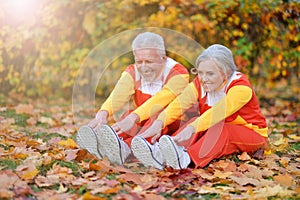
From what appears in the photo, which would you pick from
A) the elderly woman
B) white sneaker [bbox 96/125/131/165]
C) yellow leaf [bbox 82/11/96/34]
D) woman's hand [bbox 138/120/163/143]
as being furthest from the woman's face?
yellow leaf [bbox 82/11/96/34]

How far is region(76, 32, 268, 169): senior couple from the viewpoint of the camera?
2986 millimetres

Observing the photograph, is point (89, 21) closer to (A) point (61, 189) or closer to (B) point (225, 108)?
(B) point (225, 108)

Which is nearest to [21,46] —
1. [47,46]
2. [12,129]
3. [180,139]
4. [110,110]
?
[47,46]

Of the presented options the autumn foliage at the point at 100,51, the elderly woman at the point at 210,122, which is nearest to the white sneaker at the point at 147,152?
the elderly woman at the point at 210,122

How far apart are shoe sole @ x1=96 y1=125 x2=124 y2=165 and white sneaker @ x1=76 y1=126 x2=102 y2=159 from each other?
0.16ft

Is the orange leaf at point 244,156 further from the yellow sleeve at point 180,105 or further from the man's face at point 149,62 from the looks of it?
the man's face at point 149,62

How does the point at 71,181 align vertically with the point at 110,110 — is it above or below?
below

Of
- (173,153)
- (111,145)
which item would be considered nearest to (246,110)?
(173,153)

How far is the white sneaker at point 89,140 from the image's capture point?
310 cm

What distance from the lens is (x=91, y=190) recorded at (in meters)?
2.49

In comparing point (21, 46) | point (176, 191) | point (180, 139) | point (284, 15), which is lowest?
point (176, 191)

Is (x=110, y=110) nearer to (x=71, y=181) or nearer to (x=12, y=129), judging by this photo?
(x=71, y=181)

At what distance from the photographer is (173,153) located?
9.45 feet

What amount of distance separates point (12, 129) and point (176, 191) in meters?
2.09
